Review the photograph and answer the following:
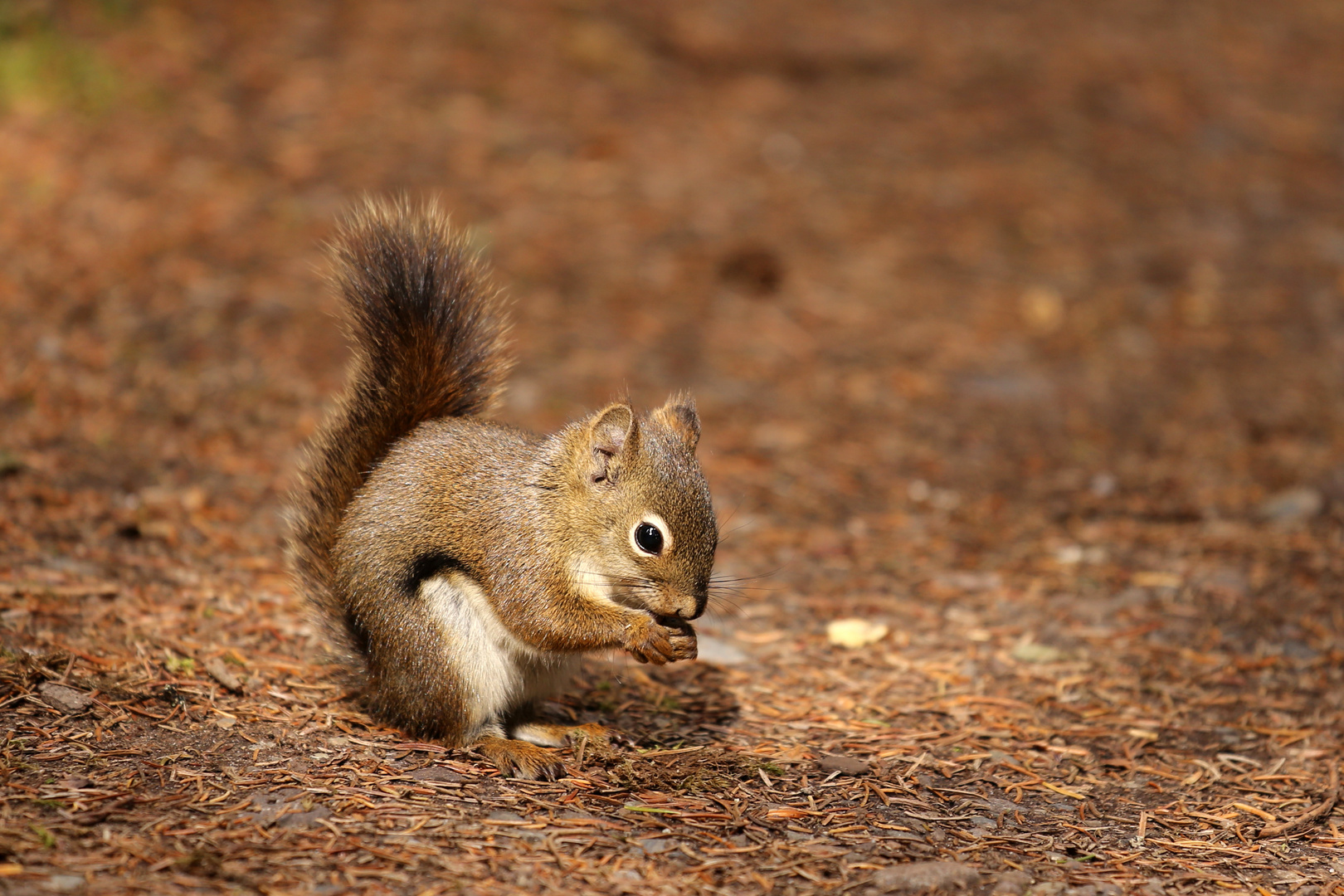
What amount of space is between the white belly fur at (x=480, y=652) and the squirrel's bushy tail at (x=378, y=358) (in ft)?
0.93

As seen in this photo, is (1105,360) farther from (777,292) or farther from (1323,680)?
(1323,680)

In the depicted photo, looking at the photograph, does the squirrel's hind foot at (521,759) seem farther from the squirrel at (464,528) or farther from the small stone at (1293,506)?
the small stone at (1293,506)

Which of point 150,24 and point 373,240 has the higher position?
point 150,24

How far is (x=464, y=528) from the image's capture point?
295 centimetres

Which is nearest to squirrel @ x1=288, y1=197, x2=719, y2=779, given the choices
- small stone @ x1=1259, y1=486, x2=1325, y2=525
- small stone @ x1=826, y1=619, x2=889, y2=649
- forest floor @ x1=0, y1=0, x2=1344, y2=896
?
forest floor @ x1=0, y1=0, x2=1344, y2=896

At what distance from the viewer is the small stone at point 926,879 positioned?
2.41 metres

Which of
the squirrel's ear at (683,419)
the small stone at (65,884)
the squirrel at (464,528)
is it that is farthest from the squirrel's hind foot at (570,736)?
the small stone at (65,884)

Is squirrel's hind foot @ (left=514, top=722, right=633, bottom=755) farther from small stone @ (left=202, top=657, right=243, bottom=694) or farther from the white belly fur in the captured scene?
small stone @ (left=202, top=657, right=243, bottom=694)

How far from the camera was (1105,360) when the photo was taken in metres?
6.14

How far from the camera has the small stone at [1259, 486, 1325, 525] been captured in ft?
15.6

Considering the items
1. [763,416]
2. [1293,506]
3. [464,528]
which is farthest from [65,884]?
[1293,506]

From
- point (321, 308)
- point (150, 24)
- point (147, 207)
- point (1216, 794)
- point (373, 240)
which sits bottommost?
point (1216, 794)

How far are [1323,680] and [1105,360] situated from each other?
2747mm

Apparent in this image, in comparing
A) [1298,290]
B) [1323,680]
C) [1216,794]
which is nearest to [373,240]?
[1216,794]
